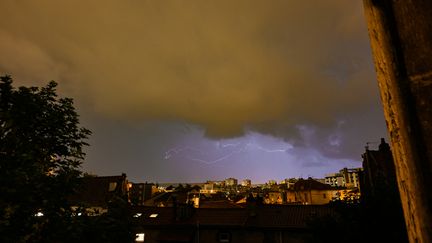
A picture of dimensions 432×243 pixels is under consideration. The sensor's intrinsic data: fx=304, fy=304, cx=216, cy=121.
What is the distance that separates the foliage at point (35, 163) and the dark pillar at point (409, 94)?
10.0 metres

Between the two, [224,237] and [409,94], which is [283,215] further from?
[409,94]

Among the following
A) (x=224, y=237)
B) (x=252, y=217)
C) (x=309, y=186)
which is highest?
(x=309, y=186)

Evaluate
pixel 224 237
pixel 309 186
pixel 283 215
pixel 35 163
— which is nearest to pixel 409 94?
pixel 35 163

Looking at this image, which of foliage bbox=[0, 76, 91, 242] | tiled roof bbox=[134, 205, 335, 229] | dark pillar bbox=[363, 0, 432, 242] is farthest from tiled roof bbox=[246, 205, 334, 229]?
dark pillar bbox=[363, 0, 432, 242]

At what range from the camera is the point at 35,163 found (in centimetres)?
1017

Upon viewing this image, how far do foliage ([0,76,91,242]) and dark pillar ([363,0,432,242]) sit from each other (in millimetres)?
10001

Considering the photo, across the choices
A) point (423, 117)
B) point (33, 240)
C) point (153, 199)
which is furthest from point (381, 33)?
point (153, 199)

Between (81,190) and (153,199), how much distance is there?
178ft

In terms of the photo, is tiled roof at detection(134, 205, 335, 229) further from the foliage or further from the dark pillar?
the dark pillar

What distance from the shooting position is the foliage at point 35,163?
30.5 feet

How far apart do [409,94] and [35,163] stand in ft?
36.4

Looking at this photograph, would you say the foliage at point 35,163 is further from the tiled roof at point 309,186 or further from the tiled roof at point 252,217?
the tiled roof at point 309,186

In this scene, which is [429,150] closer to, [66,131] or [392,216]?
[66,131]

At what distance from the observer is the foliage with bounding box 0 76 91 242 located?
9.29 metres
